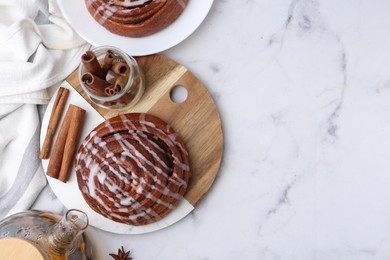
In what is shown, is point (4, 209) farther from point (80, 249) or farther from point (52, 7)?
point (52, 7)

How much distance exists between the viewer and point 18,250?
1.03 metres

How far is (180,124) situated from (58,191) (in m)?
0.31

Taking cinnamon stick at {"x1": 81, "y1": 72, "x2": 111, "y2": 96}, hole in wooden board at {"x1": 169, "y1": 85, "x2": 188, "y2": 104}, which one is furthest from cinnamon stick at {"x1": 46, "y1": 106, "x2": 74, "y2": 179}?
hole in wooden board at {"x1": 169, "y1": 85, "x2": 188, "y2": 104}

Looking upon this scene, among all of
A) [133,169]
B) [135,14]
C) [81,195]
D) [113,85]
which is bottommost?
[81,195]

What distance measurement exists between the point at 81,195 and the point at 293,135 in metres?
0.48

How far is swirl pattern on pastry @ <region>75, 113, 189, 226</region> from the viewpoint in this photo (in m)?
1.14

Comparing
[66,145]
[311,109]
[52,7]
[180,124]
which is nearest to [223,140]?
[180,124]

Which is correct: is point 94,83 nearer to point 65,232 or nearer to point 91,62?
point 91,62

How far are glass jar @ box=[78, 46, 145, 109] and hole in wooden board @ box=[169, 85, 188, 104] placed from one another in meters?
0.07

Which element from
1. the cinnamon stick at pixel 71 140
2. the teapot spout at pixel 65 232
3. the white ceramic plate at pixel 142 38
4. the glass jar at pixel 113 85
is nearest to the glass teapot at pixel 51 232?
the teapot spout at pixel 65 232

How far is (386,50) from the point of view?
3.89 feet

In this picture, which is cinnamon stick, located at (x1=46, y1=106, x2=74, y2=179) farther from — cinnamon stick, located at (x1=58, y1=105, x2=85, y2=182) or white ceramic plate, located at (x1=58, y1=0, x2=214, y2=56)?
white ceramic plate, located at (x1=58, y1=0, x2=214, y2=56)

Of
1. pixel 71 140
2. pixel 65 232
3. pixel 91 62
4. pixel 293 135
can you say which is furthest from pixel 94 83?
pixel 293 135

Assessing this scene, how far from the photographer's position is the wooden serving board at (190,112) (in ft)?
3.91
